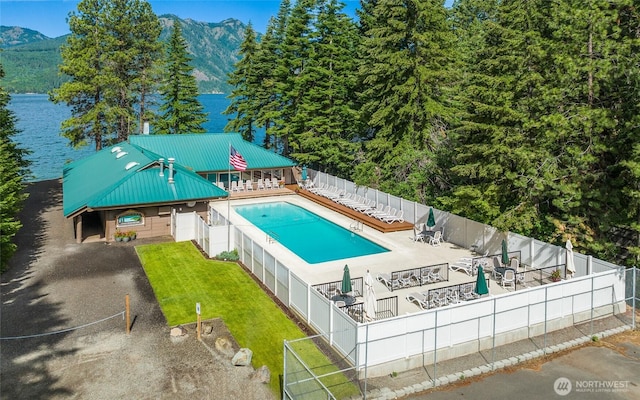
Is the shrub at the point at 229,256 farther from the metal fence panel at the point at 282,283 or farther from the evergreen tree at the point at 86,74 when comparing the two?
the evergreen tree at the point at 86,74

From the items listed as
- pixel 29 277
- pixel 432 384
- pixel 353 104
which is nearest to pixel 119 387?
pixel 432 384

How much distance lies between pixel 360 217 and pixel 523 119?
37.4 feet

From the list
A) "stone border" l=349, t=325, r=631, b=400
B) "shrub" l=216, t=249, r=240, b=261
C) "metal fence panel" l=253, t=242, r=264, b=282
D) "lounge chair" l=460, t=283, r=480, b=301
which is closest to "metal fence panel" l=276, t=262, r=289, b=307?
"metal fence panel" l=253, t=242, r=264, b=282

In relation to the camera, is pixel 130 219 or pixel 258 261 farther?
pixel 130 219

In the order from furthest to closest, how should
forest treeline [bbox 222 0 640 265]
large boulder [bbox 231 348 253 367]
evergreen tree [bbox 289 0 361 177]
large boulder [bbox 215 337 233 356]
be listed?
evergreen tree [bbox 289 0 361 177], forest treeline [bbox 222 0 640 265], large boulder [bbox 215 337 233 356], large boulder [bbox 231 348 253 367]

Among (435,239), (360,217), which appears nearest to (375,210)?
(360,217)

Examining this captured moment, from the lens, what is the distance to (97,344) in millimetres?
14070

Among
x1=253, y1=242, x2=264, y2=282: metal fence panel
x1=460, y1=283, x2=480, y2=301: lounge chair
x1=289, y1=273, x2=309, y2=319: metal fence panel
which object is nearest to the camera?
x1=289, y1=273, x2=309, y2=319: metal fence panel

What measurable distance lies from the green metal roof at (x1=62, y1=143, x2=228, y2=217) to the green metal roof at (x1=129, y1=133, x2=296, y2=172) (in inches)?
174

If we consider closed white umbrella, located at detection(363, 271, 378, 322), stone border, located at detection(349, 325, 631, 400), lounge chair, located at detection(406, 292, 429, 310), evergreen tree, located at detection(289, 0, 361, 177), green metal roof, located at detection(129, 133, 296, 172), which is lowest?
stone border, located at detection(349, 325, 631, 400)

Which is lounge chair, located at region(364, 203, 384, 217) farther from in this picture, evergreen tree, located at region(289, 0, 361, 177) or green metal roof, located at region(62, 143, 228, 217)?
evergreen tree, located at region(289, 0, 361, 177)

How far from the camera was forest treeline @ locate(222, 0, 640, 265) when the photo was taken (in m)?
18.6

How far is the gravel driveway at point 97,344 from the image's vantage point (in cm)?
1187

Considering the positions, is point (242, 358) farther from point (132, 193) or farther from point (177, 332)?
point (132, 193)
